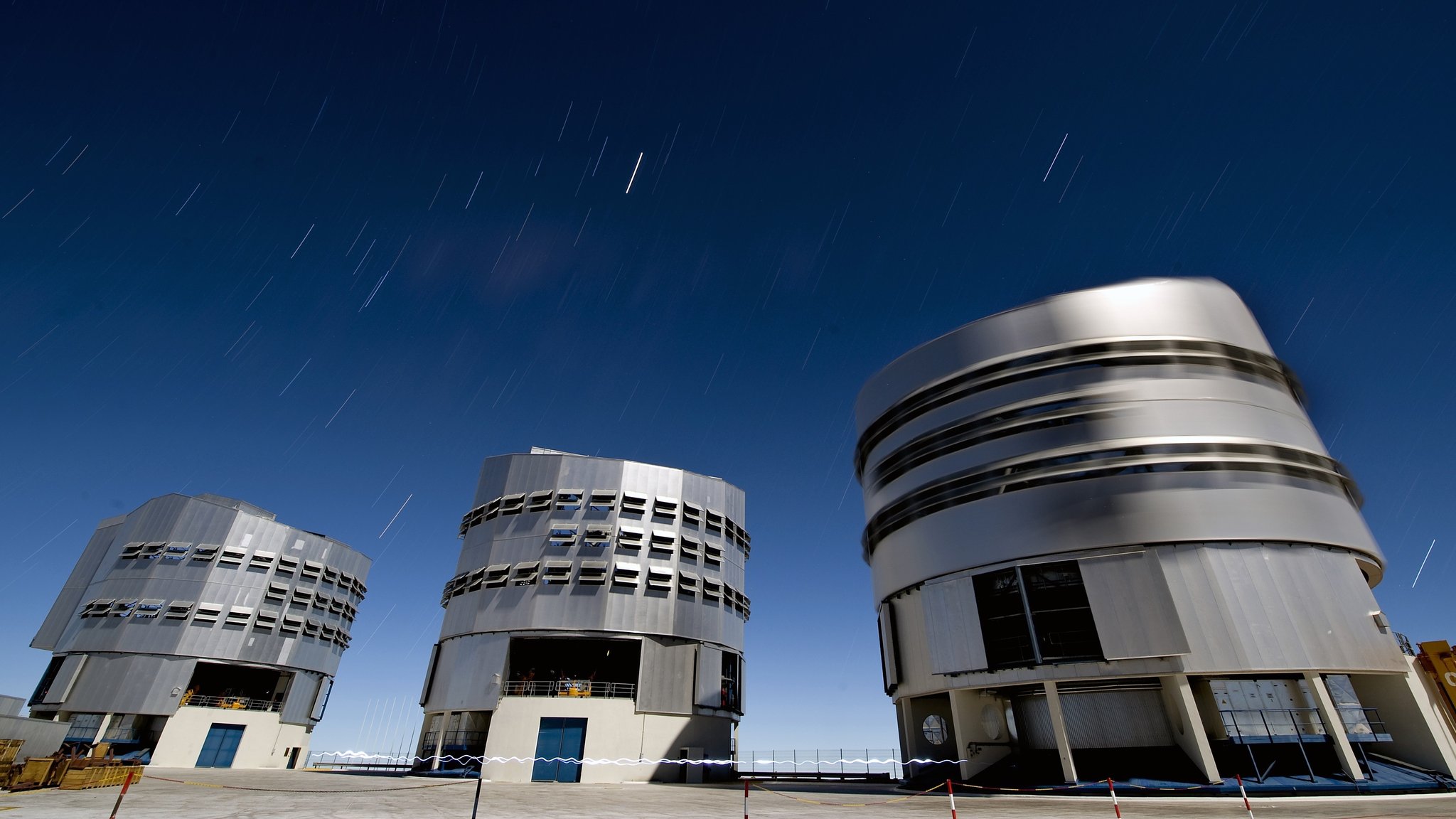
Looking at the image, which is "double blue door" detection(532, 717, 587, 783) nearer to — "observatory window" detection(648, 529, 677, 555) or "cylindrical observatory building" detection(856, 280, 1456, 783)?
"observatory window" detection(648, 529, 677, 555)

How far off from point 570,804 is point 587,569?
64.6ft

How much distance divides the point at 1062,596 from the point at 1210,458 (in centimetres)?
857

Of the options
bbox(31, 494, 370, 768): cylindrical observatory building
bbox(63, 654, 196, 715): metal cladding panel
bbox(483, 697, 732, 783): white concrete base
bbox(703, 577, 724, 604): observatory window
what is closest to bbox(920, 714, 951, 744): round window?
bbox(483, 697, 732, 783): white concrete base

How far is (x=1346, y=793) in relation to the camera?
2125 centimetres

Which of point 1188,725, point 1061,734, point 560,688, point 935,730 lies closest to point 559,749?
point 560,688

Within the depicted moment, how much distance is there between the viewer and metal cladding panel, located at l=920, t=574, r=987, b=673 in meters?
27.9

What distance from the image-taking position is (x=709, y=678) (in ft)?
127

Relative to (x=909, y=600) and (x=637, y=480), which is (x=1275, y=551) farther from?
(x=637, y=480)

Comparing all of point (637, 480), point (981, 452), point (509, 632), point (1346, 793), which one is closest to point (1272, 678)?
point (1346, 793)

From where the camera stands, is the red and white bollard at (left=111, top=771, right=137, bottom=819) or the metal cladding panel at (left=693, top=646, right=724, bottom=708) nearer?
the red and white bollard at (left=111, top=771, right=137, bottom=819)

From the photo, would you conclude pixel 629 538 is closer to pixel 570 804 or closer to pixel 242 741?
pixel 570 804

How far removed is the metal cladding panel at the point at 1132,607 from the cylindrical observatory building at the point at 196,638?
56.6m

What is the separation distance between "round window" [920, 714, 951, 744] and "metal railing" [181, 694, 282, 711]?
161ft

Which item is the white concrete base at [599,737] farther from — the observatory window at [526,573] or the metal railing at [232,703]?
the metal railing at [232,703]
